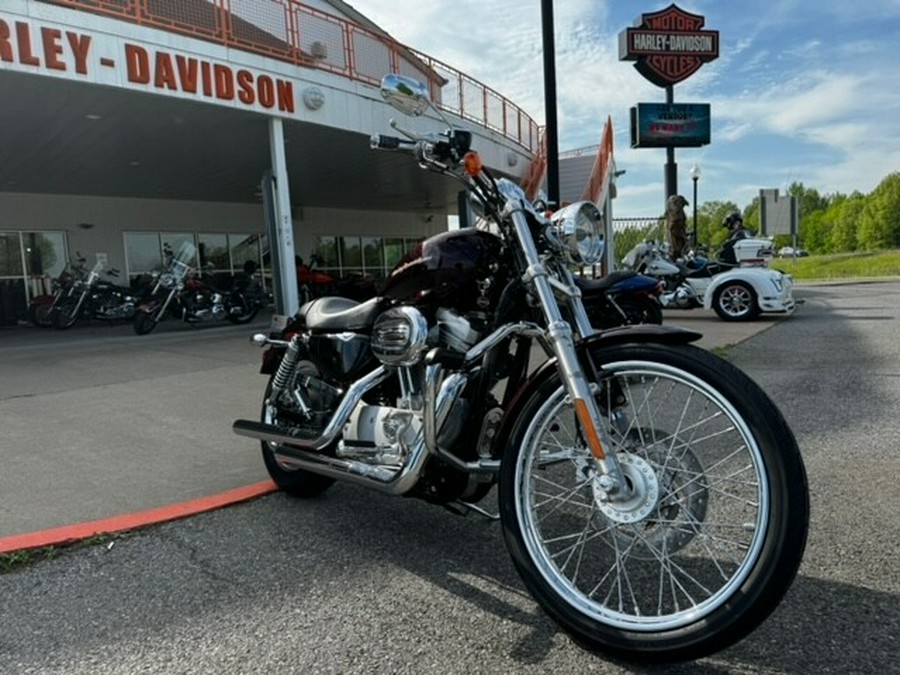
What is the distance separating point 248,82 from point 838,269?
1296 inches

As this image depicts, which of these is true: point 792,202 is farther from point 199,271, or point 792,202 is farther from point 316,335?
point 316,335

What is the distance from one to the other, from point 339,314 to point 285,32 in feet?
31.6

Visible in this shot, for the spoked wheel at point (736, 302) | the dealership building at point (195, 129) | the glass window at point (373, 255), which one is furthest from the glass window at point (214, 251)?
the spoked wheel at point (736, 302)

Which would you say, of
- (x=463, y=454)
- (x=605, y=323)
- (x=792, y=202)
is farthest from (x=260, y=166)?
(x=792, y=202)

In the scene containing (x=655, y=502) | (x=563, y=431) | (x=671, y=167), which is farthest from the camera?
(x=671, y=167)

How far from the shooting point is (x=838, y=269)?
33312 mm

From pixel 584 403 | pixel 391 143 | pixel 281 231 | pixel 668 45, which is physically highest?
pixel 668 45

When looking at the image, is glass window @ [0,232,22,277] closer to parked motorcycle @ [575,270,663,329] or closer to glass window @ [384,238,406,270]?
glass window @ [384,238,406,270]

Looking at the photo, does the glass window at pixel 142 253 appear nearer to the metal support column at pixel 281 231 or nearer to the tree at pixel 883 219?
the metal support column at pixel 281 231

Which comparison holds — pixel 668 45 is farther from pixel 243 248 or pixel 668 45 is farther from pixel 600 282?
pixel 600 282

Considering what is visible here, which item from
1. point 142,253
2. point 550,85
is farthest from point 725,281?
point 142,253

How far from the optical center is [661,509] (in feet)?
6.84

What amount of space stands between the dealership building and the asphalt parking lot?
19.7 ft

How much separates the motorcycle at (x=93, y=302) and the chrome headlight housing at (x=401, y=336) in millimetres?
13615
